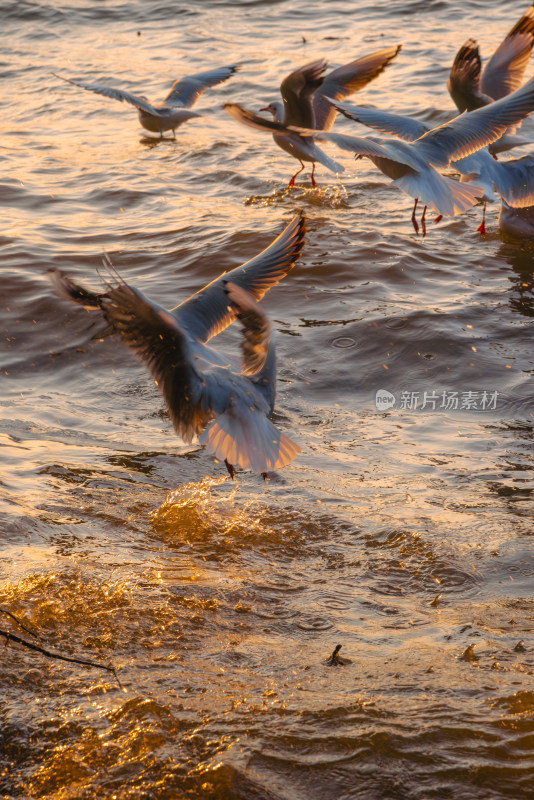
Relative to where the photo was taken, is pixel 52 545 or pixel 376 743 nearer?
pixel 376 743

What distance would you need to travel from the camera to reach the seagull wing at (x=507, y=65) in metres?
9.42

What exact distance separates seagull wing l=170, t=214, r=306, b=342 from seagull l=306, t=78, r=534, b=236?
7.91 feet

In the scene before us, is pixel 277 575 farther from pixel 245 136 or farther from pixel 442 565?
pixel 245 136

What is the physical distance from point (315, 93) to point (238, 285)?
19.6 ft

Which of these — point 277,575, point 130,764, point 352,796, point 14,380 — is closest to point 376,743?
point 352,796

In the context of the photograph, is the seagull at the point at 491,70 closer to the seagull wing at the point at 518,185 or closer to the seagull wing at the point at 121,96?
the seagull wing at the point at 518,185

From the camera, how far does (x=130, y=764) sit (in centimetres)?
294

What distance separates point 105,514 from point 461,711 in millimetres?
2290

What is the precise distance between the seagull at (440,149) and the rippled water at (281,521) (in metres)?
0.94

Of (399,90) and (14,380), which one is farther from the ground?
(399,90)

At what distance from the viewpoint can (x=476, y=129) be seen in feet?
Answer: 25.8

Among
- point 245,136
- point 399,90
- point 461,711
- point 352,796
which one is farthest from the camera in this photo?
point 399,90

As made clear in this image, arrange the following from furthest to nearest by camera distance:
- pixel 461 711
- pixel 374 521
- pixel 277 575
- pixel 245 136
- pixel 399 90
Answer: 1. pixel 399 90
2. pixel 245 136
3. pixel 374 521
4. pixel 277 575
5. pixel 461 711

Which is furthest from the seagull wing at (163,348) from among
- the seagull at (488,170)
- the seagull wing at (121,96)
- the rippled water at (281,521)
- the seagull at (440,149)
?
the seagull wing at (121,96)
